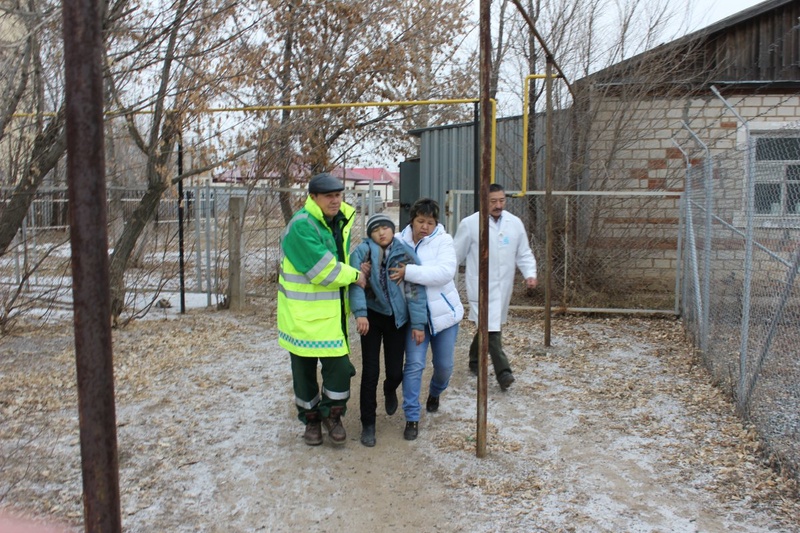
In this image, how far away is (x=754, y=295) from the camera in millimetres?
5469

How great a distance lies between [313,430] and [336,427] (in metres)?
0.17

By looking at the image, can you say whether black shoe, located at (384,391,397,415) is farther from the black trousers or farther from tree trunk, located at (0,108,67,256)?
tree trunk, located at (0,108,67,256)

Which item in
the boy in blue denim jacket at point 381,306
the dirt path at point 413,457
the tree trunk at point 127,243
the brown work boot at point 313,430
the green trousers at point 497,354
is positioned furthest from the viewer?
the tree trunk at point 127,243

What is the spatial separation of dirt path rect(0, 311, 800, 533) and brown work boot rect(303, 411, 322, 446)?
57 millimetres

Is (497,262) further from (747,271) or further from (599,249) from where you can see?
(599,249)

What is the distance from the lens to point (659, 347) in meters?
7.52

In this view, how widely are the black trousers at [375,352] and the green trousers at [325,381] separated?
0.15m

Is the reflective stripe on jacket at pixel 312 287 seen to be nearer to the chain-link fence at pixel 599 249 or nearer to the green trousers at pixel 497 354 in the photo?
the green trousers at pixel 497 354

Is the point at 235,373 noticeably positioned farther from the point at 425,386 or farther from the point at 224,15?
the point at 224,15

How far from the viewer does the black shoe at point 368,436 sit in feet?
14.9

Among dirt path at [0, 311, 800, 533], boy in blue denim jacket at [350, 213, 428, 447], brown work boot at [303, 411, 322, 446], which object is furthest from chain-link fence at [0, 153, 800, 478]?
brown work boot at [303, 411, 322, 446]

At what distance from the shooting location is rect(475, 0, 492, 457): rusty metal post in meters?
4.02

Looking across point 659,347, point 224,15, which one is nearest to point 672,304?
point 659,347

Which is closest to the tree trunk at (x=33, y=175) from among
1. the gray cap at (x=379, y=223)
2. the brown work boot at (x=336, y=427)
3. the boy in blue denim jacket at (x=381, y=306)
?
the gray cap at (x=379, y=223)
